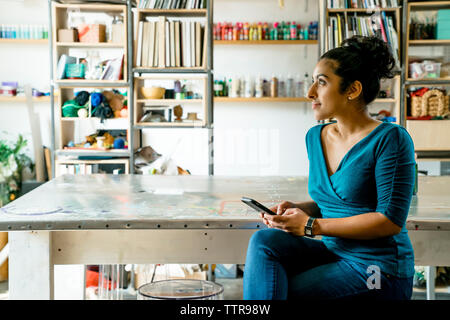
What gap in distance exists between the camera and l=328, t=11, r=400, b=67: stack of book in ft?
11.8

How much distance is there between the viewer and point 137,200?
5.56 feet

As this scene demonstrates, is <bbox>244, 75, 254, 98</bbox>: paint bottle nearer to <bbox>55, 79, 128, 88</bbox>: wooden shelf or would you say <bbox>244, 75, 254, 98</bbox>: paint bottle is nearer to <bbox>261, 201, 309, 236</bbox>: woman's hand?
<bbox>55, 79, 128, 88</bbox>: wooden shelf

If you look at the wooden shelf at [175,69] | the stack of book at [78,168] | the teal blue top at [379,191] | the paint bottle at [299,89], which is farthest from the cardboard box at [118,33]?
the teal blue top at [379,191]

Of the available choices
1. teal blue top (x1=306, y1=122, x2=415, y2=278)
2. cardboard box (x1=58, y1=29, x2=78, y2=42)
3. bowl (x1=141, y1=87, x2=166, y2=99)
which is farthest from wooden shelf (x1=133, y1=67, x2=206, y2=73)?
teal blue top (x1=306, y1=122, x2=415, y2=278)

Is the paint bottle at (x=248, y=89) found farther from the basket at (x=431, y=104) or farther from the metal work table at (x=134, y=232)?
the metal work table at (x=134, y=232)

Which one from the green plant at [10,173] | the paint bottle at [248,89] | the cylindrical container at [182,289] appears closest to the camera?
the cylindrical container at [182,289]

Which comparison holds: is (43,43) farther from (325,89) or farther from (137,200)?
(325,89)

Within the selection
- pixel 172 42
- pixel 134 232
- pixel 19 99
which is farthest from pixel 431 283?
pixel 19 99

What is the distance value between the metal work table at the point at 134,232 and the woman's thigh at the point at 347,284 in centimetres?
28

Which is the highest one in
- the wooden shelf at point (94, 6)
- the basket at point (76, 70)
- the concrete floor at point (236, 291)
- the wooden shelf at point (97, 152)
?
the wooden shelf at point (94, 6)

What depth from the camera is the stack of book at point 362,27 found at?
11.8 ft

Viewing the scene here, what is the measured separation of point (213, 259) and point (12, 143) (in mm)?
4014

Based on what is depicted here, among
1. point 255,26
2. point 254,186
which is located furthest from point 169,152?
point 254,186
